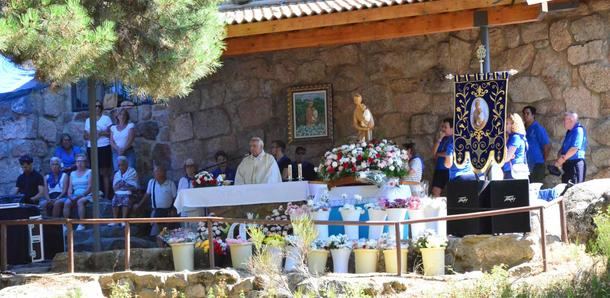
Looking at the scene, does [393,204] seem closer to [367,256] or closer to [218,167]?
[367,256]

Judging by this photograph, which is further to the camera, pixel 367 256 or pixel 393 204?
pixel 393 204

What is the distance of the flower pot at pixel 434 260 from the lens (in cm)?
1170

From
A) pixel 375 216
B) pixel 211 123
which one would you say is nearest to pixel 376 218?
pixel 375 216

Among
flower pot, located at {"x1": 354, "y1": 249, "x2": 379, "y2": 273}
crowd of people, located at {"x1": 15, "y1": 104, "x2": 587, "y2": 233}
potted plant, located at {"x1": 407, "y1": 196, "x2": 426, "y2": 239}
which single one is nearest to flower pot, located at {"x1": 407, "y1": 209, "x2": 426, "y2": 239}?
potted plant, located at {"x1": 407, "y1": 196, "x2": 426, "y2": 239}

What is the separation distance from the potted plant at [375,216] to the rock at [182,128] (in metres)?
5.55

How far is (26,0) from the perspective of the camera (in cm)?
1048

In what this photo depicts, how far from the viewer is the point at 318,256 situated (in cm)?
1220

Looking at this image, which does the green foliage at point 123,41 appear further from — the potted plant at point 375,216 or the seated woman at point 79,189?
the seated woman at point 79,189

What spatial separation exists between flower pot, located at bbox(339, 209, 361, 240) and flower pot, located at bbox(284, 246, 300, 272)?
78 cm

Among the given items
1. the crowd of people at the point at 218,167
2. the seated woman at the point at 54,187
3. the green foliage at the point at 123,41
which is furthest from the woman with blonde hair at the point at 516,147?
the seated woman at the point at 54,187

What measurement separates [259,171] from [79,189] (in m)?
4.00

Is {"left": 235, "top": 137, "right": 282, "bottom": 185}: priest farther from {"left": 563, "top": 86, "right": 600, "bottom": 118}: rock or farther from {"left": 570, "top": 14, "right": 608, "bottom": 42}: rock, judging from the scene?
{"left": 570, "top": 14, "right": 608, "bottom": 42}: rock

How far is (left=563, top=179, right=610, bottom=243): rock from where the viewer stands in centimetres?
1207

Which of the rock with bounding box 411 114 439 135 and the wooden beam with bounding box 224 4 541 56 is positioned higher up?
the wooden beam with bounding box 224 4 541 56
